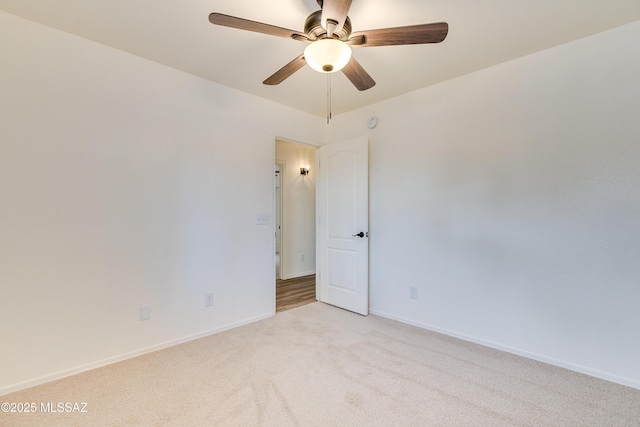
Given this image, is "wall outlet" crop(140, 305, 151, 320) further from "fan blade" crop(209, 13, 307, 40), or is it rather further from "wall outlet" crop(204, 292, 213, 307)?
"fan blade" crop(209, 13, 307, 40)

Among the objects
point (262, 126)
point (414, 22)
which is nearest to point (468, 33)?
point (414, 22)

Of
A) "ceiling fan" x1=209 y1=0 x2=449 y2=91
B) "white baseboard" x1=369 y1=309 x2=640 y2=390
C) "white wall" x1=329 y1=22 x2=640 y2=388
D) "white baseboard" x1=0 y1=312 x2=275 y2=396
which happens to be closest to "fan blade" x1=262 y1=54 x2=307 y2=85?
"ceiling fan" x1=209 y1=0 x2=449 y2=91

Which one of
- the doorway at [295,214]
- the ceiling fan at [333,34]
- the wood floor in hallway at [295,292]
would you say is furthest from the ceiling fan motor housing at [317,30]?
the doorway at [295,214]

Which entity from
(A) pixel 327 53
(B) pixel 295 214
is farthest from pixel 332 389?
(B) pixel 295 214

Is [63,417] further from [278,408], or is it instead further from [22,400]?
[278,408]

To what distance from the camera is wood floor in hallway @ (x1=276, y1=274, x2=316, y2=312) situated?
365 cm

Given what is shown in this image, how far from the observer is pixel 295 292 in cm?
415

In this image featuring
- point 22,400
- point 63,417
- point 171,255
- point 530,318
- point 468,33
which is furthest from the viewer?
point 171,255

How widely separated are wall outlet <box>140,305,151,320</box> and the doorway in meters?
2.33

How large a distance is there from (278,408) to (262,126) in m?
2.64

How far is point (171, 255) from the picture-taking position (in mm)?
2520

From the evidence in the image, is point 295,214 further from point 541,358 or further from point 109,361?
point 541,358

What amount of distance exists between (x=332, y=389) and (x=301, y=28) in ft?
8.12

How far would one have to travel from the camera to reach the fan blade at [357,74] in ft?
5.93
